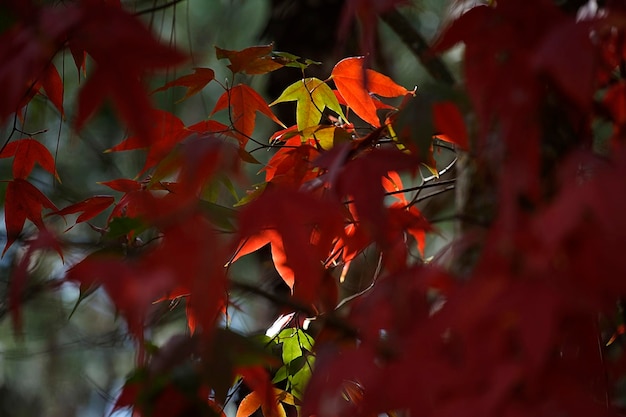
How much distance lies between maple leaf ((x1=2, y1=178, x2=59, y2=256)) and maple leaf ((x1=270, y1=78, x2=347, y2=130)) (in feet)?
1.01

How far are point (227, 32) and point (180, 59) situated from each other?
2.64 meters

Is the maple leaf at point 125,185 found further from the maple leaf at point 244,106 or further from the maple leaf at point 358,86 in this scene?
the maple leaf at point 358,86

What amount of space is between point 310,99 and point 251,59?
0.11 metres

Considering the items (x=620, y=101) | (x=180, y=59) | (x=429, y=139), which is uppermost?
(x=180, y=59)

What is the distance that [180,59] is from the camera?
43 cm

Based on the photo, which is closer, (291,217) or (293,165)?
(291,217)

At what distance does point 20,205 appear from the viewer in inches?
34.0

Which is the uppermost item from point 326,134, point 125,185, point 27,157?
point 27,157

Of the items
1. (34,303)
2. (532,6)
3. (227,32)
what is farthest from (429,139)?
(227,32)

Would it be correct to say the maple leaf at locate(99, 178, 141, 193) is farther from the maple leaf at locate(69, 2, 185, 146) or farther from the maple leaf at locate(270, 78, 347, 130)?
the maple leaf at locate(69, 2, 185, 146)

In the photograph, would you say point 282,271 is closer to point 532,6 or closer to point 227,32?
point 532,6

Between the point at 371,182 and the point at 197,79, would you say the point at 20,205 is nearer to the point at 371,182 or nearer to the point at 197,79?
the point at 197,79

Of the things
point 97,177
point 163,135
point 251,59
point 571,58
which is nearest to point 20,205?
point 163,135

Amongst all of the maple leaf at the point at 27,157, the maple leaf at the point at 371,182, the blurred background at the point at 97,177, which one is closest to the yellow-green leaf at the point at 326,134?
the maple leaf at the point at 371,182
